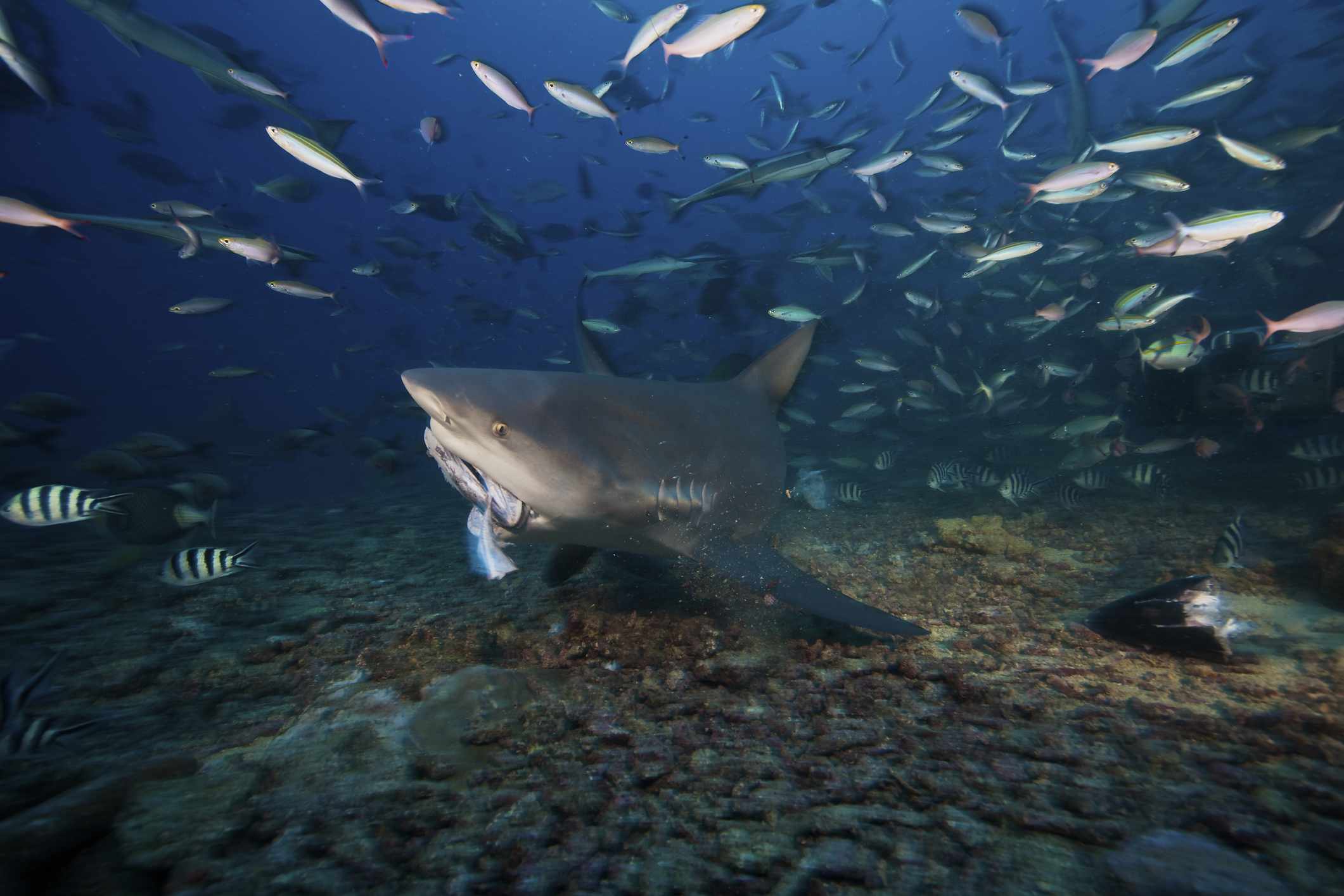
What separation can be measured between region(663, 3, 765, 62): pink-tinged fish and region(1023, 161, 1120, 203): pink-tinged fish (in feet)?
13.5

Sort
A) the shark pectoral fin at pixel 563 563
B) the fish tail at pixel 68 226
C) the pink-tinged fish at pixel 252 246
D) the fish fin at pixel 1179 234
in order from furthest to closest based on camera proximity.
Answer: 1. the pink-tinged fish at pixel 252 246
2. the fish tail at pixel 68 226
3. the fish fin at pixel 1179 234
4. the shark pectoral fin at pixel 563 563

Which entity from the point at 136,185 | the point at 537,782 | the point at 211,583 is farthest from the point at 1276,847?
the point at 136,185

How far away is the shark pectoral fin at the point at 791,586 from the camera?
2662mm

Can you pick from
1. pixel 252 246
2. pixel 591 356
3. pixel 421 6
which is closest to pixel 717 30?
pixel 421 6

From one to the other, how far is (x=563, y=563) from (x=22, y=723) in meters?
2.68

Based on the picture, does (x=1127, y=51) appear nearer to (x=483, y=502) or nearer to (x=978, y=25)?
(x=978, y=25)

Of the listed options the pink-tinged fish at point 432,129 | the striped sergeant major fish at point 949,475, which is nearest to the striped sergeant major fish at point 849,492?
the striped sergeant major fish at point 949,475

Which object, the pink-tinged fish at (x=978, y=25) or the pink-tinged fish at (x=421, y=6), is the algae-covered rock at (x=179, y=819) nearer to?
the pink-tinged fish at (x=421, y=6)

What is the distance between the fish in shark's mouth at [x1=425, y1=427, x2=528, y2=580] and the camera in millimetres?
2709

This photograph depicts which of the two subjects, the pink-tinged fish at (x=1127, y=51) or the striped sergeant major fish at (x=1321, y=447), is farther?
the pink-tinged fish at (x=1127, y=51)

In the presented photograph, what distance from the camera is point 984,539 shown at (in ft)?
15.7

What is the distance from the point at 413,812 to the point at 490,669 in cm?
88

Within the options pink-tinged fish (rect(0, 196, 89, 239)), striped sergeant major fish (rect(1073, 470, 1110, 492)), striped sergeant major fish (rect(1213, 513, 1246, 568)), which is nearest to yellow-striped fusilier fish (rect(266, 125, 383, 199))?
pink-tinged fish (rect(0, 196, 89, 239))

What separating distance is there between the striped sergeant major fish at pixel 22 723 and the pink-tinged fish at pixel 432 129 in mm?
8737
